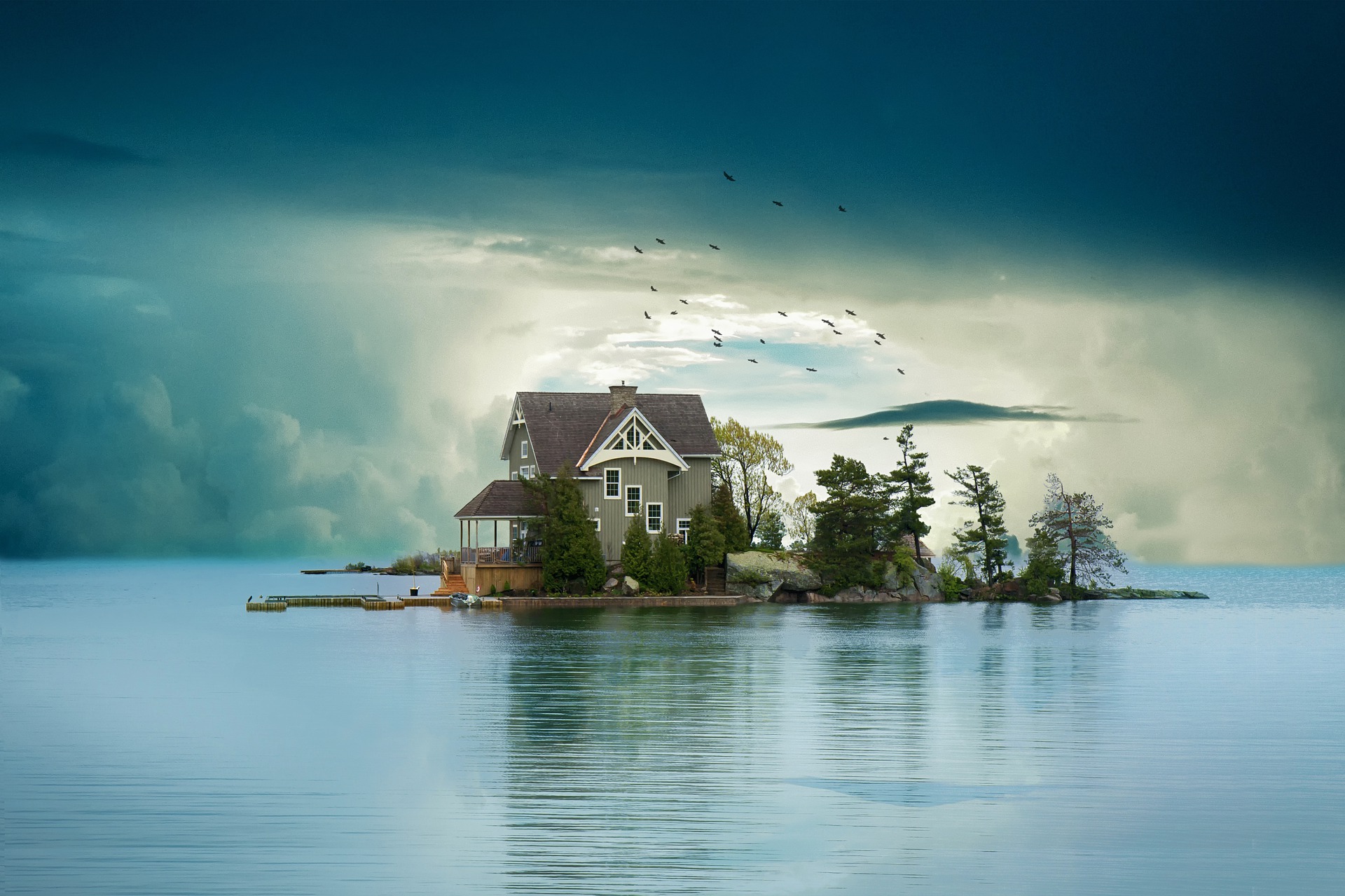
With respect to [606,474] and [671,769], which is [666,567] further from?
[671,769]

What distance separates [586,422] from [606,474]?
4.55 metres

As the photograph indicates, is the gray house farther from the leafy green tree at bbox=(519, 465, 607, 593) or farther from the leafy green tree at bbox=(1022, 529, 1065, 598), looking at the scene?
the leafy green tree at bbox=(1022, 529, 1065, 598)

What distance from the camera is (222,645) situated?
37656 millimetres

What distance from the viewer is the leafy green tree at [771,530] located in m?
64.1

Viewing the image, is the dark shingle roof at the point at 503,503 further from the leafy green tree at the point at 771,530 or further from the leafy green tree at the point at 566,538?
the leafy green tree at the point at 771,530

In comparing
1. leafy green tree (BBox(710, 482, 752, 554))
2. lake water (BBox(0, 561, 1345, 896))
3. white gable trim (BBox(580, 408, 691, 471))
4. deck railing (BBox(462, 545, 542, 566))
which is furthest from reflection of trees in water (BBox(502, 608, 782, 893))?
leafy green tree (BBox(710, 482, 752, 554))

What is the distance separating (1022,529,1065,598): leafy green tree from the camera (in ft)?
209

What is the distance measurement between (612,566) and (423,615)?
895 cm

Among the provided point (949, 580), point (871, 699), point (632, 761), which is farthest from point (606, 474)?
point (632, 761)

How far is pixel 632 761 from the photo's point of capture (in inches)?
704

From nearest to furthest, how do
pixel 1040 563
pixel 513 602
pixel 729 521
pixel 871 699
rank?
pixel 871 699, pixel 513 602, pixel 729 521, pixel 1040 563

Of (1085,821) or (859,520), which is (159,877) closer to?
(1085,821)

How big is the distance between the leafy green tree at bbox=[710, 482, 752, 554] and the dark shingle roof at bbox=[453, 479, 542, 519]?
8.43m

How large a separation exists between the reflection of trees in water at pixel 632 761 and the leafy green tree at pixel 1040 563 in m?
33.2
